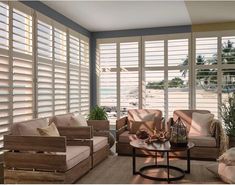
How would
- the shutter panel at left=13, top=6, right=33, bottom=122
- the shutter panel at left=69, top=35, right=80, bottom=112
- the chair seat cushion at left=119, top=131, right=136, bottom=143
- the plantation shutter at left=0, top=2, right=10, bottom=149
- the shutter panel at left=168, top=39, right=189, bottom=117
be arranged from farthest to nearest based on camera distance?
the shutter panel at left=168, top=39, right=189, bottom=117 → the shutter panel at left=69, top=35, right=80, bottom=112 → the chair seat cushion at left=119, top=131, right=136, bottom=143 → the shutter panel at left=13, top=6, right=33, bottom=122 → the plantation shutter at left=0, top=2, right=10, bottom=149

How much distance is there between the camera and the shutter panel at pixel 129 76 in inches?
251

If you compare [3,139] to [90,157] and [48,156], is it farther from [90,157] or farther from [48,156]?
[90,157]

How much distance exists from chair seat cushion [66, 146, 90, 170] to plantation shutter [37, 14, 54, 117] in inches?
42.0

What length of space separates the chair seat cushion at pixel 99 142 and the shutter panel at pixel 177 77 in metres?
2.03

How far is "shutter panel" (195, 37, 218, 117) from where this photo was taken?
5836 mm

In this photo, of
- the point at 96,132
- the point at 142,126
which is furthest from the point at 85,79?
the point at 142,126

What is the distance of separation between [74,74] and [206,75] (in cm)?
304

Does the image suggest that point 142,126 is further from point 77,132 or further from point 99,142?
point 77,132

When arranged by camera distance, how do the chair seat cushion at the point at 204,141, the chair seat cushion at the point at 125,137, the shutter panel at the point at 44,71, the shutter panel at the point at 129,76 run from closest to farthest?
the shutter panel at the point at 44,71 < the chair seat cushion at the point at 204,141 < the chair seat cushion at the point at 125,137 < the shutter panel at the point at 129,76

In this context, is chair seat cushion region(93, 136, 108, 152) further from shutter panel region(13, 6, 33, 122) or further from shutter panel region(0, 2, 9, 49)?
shutter panel region(0, 2, 9, 49)

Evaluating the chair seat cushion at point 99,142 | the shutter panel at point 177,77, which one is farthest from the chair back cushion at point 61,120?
the shutter panel at point 177,77

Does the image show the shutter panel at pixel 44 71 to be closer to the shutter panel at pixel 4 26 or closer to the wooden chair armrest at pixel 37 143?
the shutter panel at pixel 4 26

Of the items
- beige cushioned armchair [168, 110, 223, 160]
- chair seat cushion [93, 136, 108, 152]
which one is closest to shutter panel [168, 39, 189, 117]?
beige cushioned armchair [168, 110, 223, 160]

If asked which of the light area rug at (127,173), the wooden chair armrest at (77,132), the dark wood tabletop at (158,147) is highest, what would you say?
the wooden chair armrest at (77,132)
